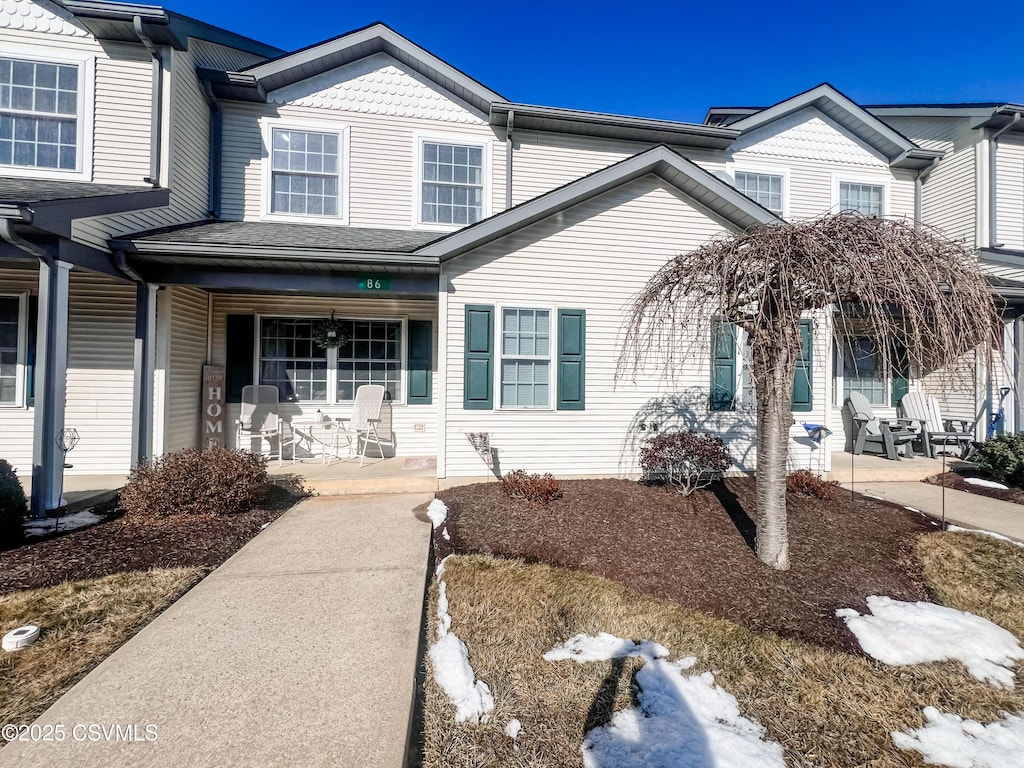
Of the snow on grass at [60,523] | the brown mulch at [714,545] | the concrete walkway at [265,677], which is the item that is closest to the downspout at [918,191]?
the brown mulch at [714,545]

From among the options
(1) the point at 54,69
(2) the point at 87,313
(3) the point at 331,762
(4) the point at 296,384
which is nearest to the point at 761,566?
(3) the point at 331,762

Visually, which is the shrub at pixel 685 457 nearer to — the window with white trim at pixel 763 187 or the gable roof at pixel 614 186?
the gable roof at pixel 614 186

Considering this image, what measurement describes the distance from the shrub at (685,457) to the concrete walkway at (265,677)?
121 inches

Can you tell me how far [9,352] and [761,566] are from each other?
380 inches

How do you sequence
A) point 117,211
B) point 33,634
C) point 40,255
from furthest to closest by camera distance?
point 117,211 → point 40,255 → point 33,634

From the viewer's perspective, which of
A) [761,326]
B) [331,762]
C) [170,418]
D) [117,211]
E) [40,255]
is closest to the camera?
[331,762]

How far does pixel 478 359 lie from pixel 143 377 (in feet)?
13.5

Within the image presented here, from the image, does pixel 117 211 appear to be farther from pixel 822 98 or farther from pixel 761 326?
pixel 822 98

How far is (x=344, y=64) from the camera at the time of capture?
25.0ft

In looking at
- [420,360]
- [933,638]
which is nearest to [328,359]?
[420,360]

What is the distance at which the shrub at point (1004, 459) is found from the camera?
629 centimetres

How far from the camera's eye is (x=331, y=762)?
179 cm

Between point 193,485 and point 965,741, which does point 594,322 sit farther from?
point 193,485

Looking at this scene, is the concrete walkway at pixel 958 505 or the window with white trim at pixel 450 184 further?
the window with white trim at pixel 450 184
